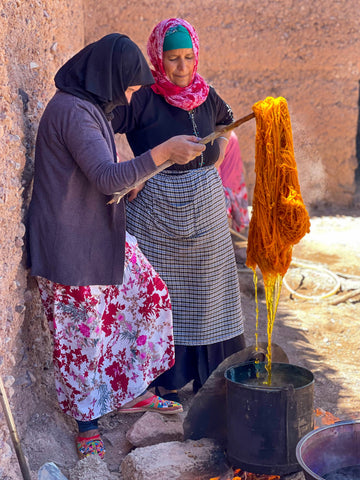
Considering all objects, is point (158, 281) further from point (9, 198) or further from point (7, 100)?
point (7, 100)

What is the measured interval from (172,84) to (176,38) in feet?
0.76

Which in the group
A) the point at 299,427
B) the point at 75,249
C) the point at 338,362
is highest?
the point at 75,249

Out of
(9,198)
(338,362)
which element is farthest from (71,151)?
(338,362)

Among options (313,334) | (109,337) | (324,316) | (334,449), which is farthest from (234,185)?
(334,449)

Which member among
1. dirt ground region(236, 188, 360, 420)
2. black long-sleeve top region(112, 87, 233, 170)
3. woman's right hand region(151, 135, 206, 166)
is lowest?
dirt ground region(236, 188, 360, 420)

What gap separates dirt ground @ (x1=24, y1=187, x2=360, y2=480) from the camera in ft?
10.7

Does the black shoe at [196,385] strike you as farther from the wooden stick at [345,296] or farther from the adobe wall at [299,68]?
the adobe wall at [299,68]

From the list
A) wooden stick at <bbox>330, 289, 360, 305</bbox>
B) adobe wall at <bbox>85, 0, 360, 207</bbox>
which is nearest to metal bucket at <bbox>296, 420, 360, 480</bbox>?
wooden stick at <bbox>330, 289, 360, 305</bbox>

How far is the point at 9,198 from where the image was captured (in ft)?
9.27

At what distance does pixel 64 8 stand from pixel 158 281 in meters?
1.70

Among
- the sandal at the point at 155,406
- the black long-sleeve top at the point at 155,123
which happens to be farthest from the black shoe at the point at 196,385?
the black long-sleeve top at the point at 155,123

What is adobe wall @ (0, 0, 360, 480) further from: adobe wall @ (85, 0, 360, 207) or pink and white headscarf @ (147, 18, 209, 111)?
pink and white headscarf @ (147, 18, 209, 111)

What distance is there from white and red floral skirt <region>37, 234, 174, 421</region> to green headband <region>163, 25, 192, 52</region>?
103 cm

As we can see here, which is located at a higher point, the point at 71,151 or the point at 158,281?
the point at 71,151
